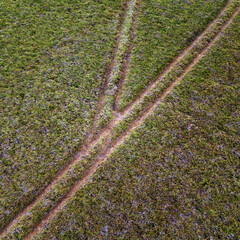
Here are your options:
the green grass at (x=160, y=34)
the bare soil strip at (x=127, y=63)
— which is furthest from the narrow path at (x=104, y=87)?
the green grass at (x=160, y=34)

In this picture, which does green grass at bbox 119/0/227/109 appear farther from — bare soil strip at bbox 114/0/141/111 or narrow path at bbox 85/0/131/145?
narrow path at bbox 85/0/131/145

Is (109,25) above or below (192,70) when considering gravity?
above

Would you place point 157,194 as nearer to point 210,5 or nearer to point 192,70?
point 192,70

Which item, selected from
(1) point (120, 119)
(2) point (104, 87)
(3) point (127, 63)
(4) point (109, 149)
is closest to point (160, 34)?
(3) point (127, 63)

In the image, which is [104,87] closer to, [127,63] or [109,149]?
[127,63]

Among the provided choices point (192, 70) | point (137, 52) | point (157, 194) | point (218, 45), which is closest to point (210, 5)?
point (218, 45)
